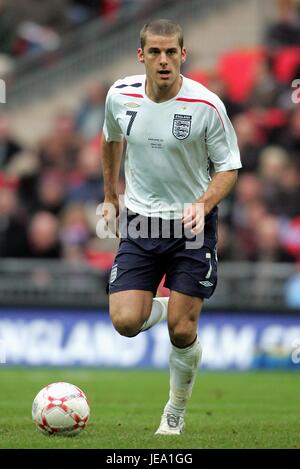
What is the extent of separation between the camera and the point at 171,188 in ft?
28.5

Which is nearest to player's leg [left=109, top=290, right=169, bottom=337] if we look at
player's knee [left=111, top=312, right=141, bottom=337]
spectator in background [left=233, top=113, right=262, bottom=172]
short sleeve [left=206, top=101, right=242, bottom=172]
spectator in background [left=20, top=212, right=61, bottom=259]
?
player's knee [left=111, top=312, right=141, bottom=337]

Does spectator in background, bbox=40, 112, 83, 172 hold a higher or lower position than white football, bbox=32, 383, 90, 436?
higher

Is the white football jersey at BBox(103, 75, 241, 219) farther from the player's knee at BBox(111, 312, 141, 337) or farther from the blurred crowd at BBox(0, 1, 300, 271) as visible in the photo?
the blurred crowd at BBox(0, 1, 300, 271)

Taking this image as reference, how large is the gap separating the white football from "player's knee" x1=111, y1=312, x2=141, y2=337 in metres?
0.55

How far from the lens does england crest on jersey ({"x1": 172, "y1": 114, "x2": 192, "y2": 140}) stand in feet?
27.9

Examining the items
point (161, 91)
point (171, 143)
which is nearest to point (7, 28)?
point (161, 91)

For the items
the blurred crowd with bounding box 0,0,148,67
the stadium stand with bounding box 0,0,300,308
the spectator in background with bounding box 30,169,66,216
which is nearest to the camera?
the stadium stand with bounding box 0,0,300,308

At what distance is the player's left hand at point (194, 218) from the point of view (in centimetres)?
814

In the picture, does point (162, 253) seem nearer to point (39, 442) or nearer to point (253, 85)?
point (39, 442)

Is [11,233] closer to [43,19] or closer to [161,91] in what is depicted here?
[43,19]

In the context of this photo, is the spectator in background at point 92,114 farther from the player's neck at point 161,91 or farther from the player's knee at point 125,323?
the player's knee at point 125,323

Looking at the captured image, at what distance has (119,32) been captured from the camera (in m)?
20.6

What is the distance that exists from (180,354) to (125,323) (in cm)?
48

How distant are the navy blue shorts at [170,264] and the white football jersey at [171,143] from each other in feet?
0.57
